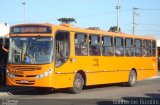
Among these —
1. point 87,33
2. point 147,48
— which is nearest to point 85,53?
point 87,33

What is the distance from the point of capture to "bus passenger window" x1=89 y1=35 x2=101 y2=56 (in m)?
20.8

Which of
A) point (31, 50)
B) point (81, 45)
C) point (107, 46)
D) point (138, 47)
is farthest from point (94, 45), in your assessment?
point (138, 47)

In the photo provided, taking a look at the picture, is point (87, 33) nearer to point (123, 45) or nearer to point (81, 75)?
point (81, 75)

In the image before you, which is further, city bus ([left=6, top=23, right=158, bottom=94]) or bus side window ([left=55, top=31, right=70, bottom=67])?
bus side window ([left=55, top=31, right=70, bottom=67])

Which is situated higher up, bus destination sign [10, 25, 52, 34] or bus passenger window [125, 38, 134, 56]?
bus destination sign [10, 25, 52, 34]

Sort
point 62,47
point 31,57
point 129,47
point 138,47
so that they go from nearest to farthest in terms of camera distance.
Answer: point 31,57 < point 62,47 < point 129,47 < point 138,47

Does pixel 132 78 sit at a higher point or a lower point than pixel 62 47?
lower

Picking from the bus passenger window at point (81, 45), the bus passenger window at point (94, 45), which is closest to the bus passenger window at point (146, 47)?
the bus passenger window at point (94, 45)

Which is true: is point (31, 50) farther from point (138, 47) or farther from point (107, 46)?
point (138, 47)

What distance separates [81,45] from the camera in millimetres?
19938

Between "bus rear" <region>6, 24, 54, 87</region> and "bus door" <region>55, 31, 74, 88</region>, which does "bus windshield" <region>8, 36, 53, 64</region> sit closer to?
"bus rear" <region>6, 24, 54, 87</region>

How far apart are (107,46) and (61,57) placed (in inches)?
176

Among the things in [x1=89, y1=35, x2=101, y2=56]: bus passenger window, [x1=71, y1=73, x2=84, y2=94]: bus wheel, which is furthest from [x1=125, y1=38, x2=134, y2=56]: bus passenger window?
[x1=71, y1=73, x2=84, y2=94]: bus wheel

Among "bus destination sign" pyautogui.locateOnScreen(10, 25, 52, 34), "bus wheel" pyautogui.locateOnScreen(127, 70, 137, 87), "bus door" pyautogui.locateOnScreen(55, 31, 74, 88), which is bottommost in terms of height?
"bus wheel" pyautogui.locateOnScreen(127, 70, 137, 87)
